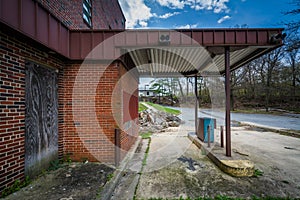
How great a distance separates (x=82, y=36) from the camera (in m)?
3.92

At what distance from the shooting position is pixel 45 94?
11.5 ft

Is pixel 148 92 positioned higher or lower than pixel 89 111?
higher

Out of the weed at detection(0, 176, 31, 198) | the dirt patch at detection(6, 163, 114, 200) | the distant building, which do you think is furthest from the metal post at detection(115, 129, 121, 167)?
the distant building

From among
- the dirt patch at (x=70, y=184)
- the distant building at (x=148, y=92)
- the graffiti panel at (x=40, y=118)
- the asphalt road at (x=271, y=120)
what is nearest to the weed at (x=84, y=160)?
the dirt patch at (x=70, y=184)

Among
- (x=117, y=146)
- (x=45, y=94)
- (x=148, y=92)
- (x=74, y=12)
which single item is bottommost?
(x=117, y=146)

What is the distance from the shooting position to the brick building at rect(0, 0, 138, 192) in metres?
2.54

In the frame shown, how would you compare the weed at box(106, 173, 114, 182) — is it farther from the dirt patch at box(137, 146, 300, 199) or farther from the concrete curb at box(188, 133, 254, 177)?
the concrete curb at box(188, 133, 254, 177)

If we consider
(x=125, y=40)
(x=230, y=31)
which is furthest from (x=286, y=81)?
(x=125, y=40)

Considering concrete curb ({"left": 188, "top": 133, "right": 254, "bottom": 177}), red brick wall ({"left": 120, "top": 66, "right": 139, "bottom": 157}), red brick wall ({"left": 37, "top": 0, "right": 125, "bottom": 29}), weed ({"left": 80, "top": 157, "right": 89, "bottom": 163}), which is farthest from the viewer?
red brick wall ({"left": 120, "top": 66, "right": 139, "bottom": 157})

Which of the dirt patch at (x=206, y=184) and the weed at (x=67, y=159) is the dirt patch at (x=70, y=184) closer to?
the weed at (x=67, y=159)

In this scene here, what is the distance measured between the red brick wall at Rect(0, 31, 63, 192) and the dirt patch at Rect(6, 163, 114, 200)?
1.26 ft

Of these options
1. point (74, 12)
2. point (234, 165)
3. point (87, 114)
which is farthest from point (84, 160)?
point (74, 12)

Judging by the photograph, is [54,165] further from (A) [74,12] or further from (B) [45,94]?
(A) [74,12]

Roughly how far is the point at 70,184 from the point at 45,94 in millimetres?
2054
